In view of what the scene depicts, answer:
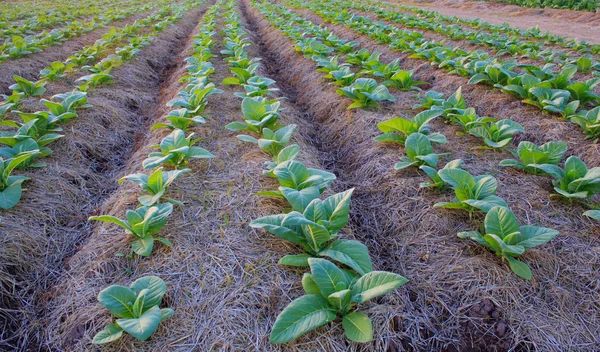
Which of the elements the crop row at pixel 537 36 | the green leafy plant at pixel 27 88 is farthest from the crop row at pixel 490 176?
the crop row at pixel 537 36

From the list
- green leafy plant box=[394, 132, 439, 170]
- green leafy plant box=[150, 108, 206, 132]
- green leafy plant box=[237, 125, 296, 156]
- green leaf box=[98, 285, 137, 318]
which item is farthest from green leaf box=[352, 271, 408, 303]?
green leafy plant box=[150, 108, 206, 132]

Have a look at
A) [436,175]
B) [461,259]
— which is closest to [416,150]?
[436,175]

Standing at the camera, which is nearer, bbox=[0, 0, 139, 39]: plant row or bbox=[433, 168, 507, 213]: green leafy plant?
bbox=[433, 168, 507, 213]: green leafy plant

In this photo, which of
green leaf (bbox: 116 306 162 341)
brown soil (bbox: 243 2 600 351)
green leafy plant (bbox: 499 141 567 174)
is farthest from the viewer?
green leafy plant (bbox: 499 141 567 174)

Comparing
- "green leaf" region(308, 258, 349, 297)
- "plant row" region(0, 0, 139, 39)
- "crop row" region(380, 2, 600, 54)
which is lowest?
"crop row" region(380, 2, 600, 54)

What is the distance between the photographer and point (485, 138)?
3469 millimetres

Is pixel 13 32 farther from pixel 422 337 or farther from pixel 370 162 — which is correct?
pixel 422 337

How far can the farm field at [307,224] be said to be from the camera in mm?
1832

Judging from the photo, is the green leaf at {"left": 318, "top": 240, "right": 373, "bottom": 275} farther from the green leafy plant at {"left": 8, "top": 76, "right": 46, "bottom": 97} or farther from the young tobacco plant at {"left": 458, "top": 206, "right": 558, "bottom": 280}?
the green leafy plant at {"left": 8, "top": 76, "right": 46, "bottom": 97}

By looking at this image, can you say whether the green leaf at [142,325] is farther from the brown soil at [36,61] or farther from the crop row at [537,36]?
the crop row at [537,36]

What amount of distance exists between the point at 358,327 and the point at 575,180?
204cm

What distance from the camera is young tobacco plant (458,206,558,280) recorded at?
2.05 m

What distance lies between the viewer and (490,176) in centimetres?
248

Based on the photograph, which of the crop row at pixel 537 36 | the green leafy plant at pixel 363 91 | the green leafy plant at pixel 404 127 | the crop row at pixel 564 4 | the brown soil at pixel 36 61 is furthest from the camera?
the crop row at pixel 564 4
